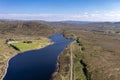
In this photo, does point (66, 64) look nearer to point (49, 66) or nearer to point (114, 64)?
point (49, 66)

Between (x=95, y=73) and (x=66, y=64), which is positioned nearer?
(x=95, y=73)

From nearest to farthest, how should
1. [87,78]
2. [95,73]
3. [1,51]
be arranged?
[87,78]
[95,73]
[1,51]

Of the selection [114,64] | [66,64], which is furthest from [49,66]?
[114,64]

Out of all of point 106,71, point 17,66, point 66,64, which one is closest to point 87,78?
point 106,71

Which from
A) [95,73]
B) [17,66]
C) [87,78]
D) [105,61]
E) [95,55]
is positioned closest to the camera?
[87,78]

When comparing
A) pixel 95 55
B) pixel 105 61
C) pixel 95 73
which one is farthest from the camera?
pixel 95 55

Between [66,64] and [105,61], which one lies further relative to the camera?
[105,61]

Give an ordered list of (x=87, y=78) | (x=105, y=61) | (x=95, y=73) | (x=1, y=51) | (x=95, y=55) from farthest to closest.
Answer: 1. (x=1, y=51)
2. (x=95, y=55)
3. (x=105, y=61)
4. (x=95, y=73)
5. (x=87, y=78)

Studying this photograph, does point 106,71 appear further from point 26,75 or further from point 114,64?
point 26,75
